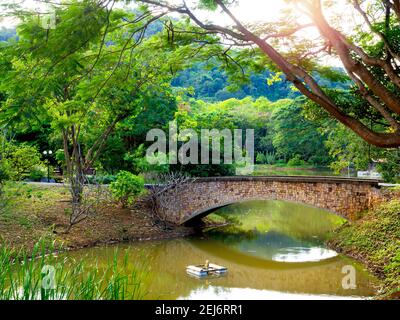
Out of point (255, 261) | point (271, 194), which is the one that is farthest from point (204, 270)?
point (271, 194)

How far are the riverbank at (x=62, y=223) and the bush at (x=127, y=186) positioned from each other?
0.76 metres

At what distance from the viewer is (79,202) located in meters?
16.4

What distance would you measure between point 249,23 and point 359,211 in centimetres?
939

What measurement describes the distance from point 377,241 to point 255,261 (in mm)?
3589

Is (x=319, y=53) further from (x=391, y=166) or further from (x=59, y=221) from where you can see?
(x=59, y=221)

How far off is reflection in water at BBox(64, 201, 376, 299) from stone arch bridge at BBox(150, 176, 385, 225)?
1.30 metres

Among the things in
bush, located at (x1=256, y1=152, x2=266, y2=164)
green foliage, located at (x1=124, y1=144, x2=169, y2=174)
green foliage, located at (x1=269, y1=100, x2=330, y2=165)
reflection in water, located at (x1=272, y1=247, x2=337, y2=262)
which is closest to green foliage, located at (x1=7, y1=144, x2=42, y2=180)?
green foliage, located at (x1=124, y1=144, x2=169, y2=174)

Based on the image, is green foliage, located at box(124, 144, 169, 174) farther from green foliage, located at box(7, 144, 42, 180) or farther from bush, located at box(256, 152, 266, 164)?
bush, located at box(256, 152, 266, 164)

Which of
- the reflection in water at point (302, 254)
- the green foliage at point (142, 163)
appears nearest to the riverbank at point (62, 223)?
the green foliage at point (142, 163)

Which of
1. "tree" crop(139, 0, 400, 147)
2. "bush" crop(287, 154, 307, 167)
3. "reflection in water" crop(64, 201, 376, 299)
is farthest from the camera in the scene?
"bush" crop(287, 154, 307, 167)

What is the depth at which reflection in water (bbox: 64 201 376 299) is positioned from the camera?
10.9m
